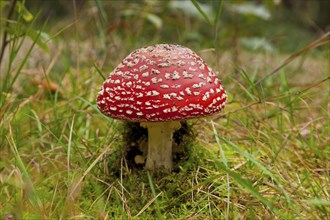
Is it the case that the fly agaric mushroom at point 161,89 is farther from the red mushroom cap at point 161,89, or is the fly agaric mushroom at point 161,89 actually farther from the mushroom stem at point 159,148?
the mushroom stem at point 159,148

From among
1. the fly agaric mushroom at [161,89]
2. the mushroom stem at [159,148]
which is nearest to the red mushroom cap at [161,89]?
the fly agaric mushroom at [161,89]

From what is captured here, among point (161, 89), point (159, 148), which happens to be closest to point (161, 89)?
point (161, 89)

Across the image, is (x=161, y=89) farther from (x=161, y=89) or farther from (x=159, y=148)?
(x=159, y=148)

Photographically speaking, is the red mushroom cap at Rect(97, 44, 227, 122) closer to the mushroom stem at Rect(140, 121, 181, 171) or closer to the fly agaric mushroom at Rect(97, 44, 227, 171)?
the fly agaric mushroom at Rect(97, 44, 227, 171)

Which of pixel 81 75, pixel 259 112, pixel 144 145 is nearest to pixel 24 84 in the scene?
pixel 81 75

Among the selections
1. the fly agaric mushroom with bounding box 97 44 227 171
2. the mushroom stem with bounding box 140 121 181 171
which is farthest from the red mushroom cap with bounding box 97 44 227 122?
the mushroom stem with bounding box 140 121 181 171

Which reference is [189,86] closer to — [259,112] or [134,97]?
[134,97]

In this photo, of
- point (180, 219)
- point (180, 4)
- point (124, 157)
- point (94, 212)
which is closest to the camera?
point (180, 219)
